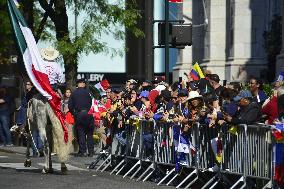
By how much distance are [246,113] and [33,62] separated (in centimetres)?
560

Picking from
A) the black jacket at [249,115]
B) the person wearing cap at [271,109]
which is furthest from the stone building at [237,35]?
the black jacket at [249,115]

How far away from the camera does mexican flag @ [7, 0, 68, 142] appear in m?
20.3

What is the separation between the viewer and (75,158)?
86.1ft

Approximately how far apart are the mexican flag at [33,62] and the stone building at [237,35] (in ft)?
57.3

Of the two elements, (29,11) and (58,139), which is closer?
(58,139)

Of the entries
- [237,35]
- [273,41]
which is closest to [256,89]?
[273,41]

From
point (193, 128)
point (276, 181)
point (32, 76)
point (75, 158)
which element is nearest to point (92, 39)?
point (75, 158)

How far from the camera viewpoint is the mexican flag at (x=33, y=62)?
798 inches

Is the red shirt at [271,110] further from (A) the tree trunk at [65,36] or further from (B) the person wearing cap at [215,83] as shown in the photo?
(A) the tree trunk at [65,36]

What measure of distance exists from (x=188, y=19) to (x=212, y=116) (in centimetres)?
2760

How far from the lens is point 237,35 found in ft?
127

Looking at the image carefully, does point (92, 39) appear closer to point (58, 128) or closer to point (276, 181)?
point (58, 128)

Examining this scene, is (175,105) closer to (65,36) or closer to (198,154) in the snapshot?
(198,154)

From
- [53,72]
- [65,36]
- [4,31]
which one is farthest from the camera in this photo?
[4,31]
